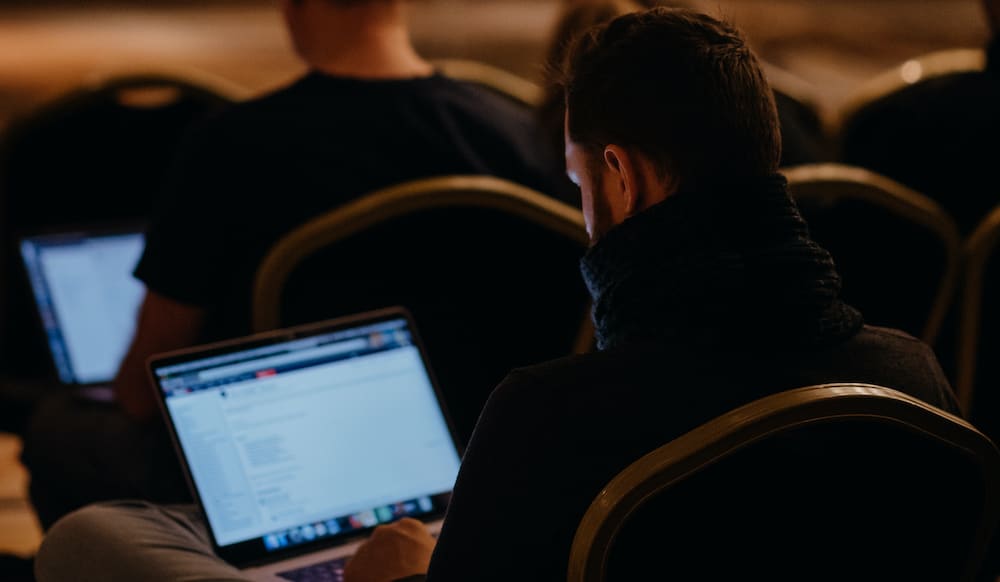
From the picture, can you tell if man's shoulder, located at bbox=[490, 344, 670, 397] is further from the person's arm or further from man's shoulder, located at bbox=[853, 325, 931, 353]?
the person's arm

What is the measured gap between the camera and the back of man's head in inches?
38.4

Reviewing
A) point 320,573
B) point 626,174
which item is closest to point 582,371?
point 626,174

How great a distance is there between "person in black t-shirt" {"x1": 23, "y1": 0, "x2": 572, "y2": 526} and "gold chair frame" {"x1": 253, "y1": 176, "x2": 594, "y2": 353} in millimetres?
88

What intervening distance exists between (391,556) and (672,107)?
448 millimetres

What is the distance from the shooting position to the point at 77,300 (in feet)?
6.36

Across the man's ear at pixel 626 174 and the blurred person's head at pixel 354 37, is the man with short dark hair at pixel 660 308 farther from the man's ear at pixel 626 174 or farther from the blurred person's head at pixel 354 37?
the blurred person's head at pixel 354 37

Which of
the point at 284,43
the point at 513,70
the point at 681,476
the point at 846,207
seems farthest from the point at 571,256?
the point at 284,43

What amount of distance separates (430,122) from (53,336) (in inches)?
26.7

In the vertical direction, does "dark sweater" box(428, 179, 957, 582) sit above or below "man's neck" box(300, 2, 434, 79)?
below

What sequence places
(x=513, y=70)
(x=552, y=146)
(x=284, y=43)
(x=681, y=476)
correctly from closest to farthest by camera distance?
1. (x=681, y=476)
2. (x=552, y=146)
3. (x=513, y=70)
4. (x=284, y=43)

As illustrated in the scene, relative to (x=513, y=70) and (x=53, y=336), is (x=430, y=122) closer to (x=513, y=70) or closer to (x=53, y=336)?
(x=53, y=336)

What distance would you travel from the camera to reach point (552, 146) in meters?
1.88

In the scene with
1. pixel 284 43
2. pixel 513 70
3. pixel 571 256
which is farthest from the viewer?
pixel 284 43

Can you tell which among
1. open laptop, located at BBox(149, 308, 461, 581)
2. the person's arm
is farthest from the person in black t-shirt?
open laptop, located at BBox(149, 308, 461, 581)
